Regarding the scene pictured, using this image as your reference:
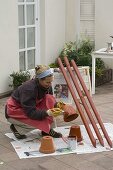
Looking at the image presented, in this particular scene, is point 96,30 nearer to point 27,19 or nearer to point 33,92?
point 27,19

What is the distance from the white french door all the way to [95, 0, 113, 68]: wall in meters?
1.33

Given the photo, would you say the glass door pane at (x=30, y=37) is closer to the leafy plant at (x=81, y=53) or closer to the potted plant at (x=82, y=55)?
the potted plant at (x=82, y=55)

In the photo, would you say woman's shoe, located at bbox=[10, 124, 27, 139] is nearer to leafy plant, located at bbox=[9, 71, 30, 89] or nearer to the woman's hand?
the woman's hand

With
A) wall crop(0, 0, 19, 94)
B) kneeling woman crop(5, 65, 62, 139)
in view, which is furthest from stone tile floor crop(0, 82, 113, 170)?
wall crop(0, 0, 19, 94)

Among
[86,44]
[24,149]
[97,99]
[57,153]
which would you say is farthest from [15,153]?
[86,44]

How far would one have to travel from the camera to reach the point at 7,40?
7398 mm

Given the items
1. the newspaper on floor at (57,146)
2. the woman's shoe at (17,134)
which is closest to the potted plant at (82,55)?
the newspaper on floor at (57,146)

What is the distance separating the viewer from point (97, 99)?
24.2 ft

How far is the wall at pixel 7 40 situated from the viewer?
728 cm

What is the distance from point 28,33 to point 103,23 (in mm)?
1674

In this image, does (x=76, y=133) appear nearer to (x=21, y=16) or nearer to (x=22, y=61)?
(x=22, y=61)

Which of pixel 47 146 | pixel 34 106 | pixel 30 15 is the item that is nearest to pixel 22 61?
pixel 30 15

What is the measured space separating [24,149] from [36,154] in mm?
225

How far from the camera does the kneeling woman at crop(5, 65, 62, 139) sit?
4898mm
